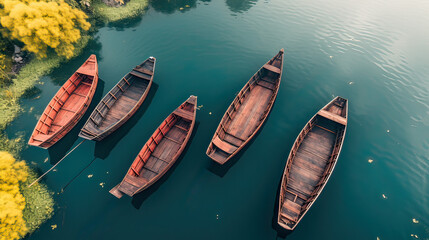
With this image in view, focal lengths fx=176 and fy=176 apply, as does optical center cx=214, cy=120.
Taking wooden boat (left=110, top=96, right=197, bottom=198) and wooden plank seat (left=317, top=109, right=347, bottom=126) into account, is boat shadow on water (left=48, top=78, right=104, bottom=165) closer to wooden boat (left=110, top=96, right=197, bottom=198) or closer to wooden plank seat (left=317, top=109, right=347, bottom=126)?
wooden boat (left=110, top=96, right=197, bottom=198)

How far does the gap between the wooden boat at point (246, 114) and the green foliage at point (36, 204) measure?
1734 centimetres

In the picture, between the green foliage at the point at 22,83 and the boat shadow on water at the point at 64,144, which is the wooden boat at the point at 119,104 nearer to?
the boat shadow on water at the point at 64,144

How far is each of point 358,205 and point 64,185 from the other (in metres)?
32.3

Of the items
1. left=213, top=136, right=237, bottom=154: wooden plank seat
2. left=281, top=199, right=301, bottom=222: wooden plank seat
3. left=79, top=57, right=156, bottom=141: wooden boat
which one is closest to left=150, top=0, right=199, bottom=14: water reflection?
left=79, top=57, right=156, bottom=141: wooden boat

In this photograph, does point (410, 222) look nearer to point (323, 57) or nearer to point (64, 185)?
point (323, 57)

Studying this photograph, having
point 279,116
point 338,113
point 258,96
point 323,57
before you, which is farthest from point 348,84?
point 258,96

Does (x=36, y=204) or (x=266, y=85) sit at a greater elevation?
(x=266, y=85)

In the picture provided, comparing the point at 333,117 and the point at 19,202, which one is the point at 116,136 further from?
the point at 333,117

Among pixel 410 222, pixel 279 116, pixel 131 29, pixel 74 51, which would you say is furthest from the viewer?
pixel 131 29

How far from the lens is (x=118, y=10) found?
38.3m

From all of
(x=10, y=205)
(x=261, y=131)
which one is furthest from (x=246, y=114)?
(x=10, y=205)

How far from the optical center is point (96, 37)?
3397 centimetres

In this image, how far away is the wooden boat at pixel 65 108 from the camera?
20.6 meters

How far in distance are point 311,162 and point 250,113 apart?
936 centimetres
